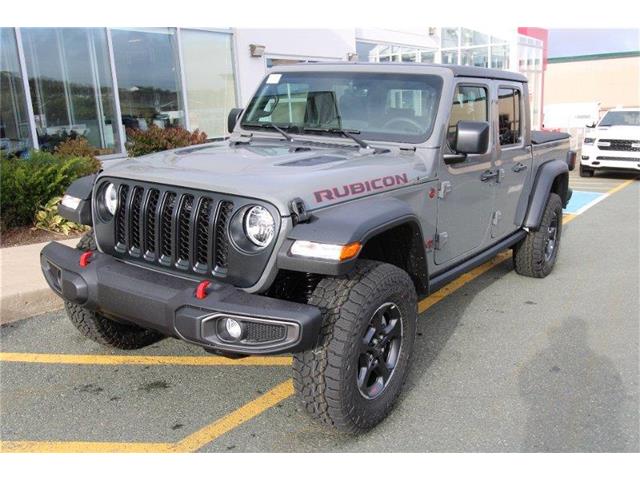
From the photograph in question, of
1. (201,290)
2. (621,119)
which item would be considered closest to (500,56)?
(621,119)

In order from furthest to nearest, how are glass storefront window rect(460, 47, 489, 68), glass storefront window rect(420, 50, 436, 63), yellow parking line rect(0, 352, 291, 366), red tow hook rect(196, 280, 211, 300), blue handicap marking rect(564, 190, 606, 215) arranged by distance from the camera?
glass storefront window rect(460, 47, 489, 68), glass storefront window rect(420, 50, 436, 63), blue handicap marking rect(564, 190, 606, 215), yellow parking line rect(0, 352, 291, 366), red tow hook rect(196, 280, 211, 300)

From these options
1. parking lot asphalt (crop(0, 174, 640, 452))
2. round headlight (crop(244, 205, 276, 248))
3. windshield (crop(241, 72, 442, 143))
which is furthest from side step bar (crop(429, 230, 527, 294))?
round headlight (crop(244, 205, 276, 248))

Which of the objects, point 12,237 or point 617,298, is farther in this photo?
point 12,237

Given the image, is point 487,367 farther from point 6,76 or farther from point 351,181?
point 6,76

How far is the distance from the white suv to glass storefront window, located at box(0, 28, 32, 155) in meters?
11.9

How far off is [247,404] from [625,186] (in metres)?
11.6

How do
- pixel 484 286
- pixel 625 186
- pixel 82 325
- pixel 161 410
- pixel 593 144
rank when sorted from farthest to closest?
1. pixel 593 144
2. pixel 625 186
3. pixel 484 286
4. pixel 82 325
5. pixel 161 410

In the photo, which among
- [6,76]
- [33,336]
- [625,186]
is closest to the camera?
[33,336]

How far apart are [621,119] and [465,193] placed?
41.3 ft

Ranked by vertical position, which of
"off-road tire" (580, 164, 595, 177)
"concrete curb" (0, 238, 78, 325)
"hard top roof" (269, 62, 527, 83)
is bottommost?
"off-road tire" (580, 164, 595, 177)

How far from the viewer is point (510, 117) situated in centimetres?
488

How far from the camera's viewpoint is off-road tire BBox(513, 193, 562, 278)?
5.38 metres

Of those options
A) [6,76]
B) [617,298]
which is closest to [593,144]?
[617,298]

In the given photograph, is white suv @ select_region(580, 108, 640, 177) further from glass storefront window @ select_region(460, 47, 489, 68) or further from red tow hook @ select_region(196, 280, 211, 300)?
red tow hook @ select_region(196, 280, 211, 300)
